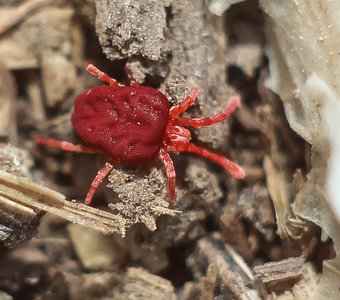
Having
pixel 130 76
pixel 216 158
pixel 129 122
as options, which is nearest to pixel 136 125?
pixel 129 122

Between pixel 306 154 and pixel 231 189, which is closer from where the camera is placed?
pixel 306 154

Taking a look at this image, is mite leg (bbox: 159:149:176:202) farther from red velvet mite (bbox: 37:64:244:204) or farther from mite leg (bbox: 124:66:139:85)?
mite leg (bbox: 124:66:139:85)

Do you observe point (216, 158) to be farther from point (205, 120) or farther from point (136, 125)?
point (136, 125)

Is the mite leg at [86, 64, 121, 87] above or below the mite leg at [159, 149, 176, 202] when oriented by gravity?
above

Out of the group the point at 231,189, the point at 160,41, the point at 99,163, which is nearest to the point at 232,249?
the point at 231,189

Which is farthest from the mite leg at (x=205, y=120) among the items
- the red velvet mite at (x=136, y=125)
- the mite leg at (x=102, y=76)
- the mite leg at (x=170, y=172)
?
the mite leg at (x=102, y=76)

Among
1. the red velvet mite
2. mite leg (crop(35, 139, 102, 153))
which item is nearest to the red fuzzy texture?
the red velvet mite

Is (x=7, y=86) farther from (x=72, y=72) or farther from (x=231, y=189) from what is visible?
(x=231, y=189)
